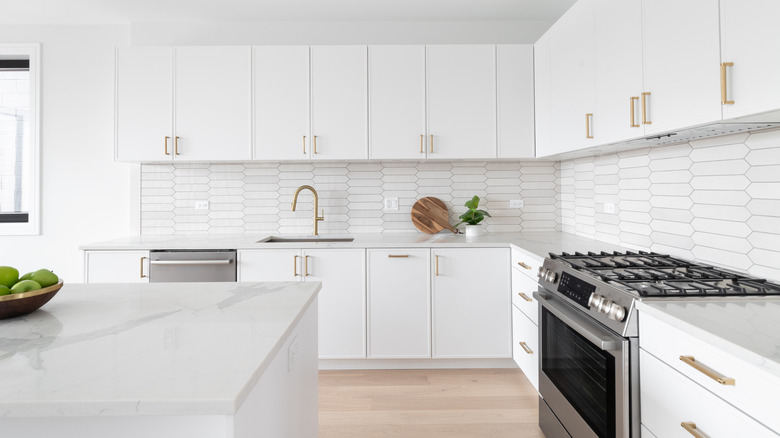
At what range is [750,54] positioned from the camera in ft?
4.06

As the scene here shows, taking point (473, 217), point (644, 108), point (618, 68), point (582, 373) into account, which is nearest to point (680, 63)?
point (644, 108)

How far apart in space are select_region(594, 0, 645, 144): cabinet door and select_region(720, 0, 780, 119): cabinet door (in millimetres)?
451

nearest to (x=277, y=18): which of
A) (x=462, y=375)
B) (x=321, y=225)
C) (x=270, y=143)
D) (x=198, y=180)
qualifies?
(x=270, y=143)

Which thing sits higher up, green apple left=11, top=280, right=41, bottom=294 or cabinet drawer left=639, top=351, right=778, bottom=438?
green apple left=11, top=280, right=41, bottom=294

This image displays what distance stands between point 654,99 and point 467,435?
5.70 feet

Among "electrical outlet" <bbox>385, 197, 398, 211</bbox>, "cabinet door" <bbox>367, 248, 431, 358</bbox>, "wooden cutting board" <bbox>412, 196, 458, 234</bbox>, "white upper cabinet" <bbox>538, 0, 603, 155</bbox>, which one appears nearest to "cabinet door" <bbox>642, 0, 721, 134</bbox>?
"white upper cabinet" <bbox>538, 0, 603, 155</bbox>

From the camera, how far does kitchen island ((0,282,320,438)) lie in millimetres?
725

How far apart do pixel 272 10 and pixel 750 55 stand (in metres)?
2.85

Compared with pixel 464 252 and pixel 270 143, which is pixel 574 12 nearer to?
pixel 464 252

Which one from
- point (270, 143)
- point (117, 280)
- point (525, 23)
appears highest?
point (525, 23)

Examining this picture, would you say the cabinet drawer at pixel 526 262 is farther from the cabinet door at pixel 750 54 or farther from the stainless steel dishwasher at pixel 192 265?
the stainless steel dishwasher at pixel 192 265

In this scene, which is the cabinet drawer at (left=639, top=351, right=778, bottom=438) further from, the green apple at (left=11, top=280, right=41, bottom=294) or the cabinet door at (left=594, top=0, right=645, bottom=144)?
the green apple at (left=11, top=280, right=41, bottom=294)

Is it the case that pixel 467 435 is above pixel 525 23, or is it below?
below

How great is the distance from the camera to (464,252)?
279cm
